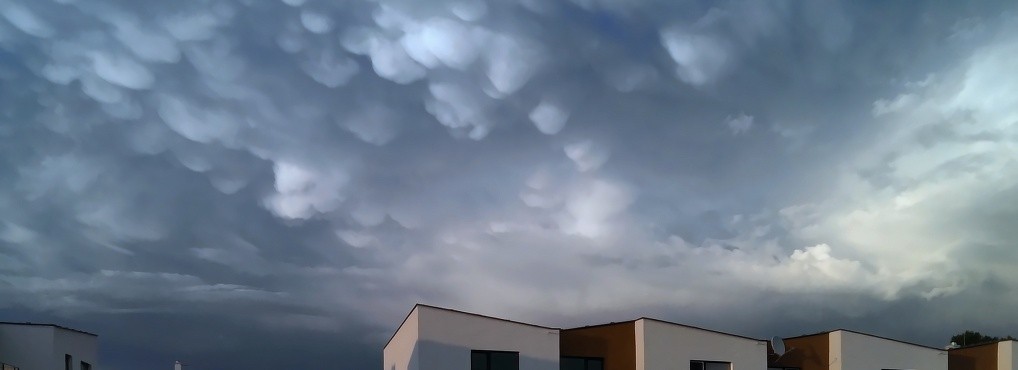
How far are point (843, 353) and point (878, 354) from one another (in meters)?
2.27

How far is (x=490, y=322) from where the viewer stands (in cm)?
2402

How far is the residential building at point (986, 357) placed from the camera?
1380 inches

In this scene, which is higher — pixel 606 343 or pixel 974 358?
pixel 606 343

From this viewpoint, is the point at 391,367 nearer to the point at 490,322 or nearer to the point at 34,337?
the point at 490,322

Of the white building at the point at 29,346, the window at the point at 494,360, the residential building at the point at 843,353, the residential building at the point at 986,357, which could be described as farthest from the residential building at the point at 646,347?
the white building at the point at 29,346

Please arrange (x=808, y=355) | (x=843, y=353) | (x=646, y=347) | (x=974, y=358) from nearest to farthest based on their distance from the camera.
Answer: (x=646, y=347) < (x=843, y=353) < (x=808, y=355) < (x=974, y=358)

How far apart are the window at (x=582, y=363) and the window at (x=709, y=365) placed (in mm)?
3164

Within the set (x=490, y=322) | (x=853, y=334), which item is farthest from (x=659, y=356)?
(x=853, y=334)

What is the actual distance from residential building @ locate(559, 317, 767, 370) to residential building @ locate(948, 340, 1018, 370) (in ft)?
49.1

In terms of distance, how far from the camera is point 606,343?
88.2 ft

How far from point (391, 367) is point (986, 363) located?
2678 cm

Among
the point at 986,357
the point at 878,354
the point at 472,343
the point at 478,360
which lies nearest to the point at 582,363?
the point at 478,360

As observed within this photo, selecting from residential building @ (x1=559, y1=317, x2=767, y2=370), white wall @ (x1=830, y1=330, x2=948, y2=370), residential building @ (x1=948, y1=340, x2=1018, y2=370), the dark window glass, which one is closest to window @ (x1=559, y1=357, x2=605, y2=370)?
residential building @ (x1=559, y1=317, x2=767, y2=370)

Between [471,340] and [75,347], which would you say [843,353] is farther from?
[75,347]
